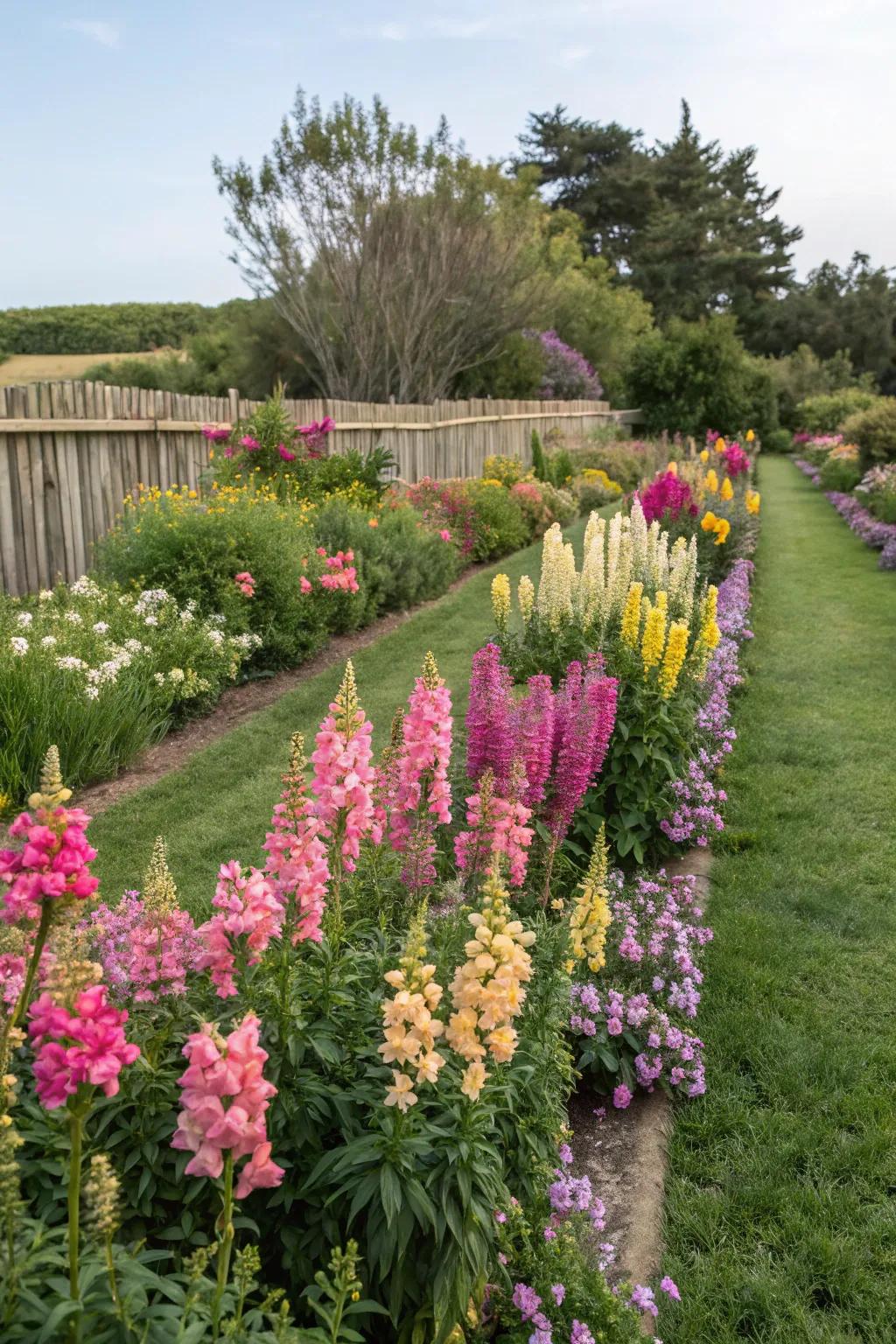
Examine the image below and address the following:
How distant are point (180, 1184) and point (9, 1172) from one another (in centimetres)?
57

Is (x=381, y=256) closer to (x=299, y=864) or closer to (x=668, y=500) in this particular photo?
(x=668, y=500)

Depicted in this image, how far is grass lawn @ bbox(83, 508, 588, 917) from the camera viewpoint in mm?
4480

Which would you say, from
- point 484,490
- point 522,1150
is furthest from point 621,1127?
point 484,490

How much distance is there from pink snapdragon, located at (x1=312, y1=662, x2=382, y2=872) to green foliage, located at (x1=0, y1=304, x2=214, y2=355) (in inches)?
1739

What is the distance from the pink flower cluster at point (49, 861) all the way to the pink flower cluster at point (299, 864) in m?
0.51

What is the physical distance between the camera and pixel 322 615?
27.2 feet

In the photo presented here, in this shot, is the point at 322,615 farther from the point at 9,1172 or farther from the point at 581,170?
Result: the point at 581,170

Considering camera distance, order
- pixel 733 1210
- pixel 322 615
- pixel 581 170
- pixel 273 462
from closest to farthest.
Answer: pixel 733 1210 → pixel 322 615 → pixel 273 462 → pixel 581 170

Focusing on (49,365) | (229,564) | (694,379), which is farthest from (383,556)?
(49,365)

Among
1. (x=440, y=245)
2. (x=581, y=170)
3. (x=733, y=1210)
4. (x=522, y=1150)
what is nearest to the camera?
(x=522, y=1150)

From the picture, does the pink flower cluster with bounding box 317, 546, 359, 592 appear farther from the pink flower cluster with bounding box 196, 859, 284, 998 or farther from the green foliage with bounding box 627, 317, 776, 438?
the green foliage with bounding box 627, 317, 776, 438

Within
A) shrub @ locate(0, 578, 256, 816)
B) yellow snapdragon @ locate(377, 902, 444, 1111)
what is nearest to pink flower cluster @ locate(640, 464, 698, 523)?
shrub @ locate(0, 578, 256, 816)

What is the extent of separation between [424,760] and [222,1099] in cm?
134

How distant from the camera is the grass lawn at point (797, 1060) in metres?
2.40
